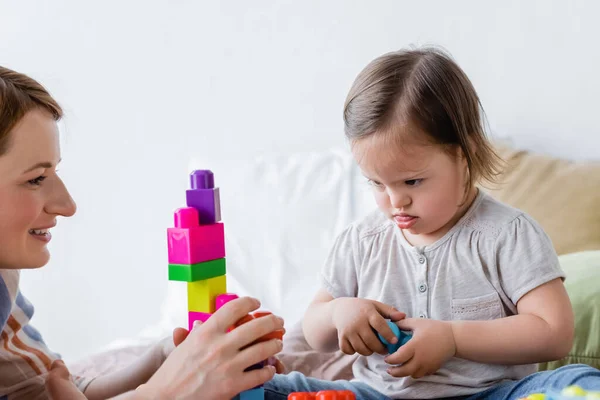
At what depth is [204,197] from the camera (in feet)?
3.43

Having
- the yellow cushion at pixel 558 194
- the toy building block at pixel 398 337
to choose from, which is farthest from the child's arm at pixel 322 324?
the yellow cushion at pixel 558 194

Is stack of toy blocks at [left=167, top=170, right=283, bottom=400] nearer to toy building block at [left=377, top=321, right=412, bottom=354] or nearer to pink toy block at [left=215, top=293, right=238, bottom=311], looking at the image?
pink toy block at [left=215, top=293, right=238, bottom=311]

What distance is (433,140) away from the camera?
110cm

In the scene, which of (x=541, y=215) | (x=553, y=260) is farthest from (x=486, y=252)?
(x=541, y=215)

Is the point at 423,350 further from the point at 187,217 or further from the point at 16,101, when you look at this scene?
the point at 16,101

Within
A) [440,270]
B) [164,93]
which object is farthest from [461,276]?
[164,93]

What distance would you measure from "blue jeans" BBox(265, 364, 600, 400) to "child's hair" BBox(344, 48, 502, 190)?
0.98 ft

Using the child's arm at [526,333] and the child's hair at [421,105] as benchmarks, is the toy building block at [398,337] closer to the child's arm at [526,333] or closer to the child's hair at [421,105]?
the child's arm at [526,333]

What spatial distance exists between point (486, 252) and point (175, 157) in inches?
54.4

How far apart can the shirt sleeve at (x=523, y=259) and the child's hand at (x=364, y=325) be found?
0.17 m

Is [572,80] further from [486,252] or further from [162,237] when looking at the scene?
[162,237]

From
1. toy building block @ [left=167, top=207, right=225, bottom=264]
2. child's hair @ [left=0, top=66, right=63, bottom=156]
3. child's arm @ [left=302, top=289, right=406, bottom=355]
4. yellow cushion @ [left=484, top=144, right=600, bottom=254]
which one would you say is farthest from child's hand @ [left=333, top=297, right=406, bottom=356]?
yellow cushion @ [left=484, top=144, right=600, bottom=254]

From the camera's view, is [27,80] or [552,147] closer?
[27,80]

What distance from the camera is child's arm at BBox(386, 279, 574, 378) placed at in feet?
3.50
